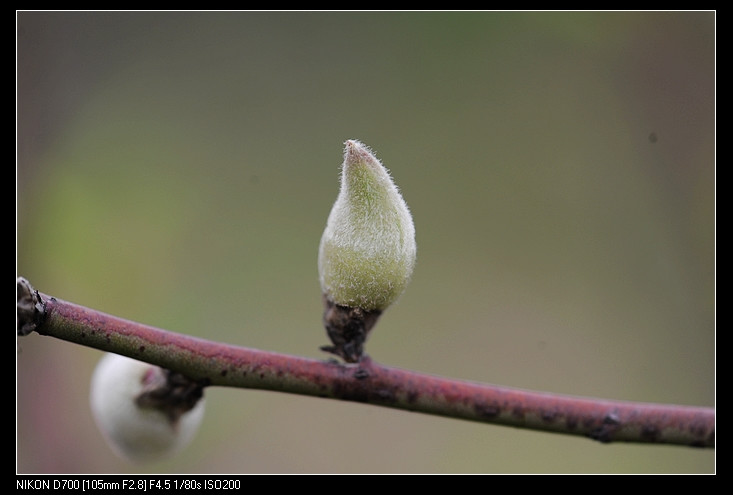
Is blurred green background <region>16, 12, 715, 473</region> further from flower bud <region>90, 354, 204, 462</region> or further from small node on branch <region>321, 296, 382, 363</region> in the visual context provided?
small node on branch <region>321, 296, 382, 363</region>

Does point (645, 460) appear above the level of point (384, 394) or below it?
below

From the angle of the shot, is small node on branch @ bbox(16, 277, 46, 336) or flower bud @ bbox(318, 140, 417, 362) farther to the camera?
flower bud @ bbox(318, 140, 417, 362)

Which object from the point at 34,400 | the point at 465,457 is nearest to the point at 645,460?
the point at 465,457

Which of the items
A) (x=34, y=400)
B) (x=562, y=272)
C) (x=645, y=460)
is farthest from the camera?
(x=562, y=272)

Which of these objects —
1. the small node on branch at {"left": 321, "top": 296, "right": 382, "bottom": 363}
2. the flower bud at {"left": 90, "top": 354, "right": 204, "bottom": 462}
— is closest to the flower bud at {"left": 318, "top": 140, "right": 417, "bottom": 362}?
the small node on branch at {"left": 321, "top": 296, "right": 382, "bottom": 363}

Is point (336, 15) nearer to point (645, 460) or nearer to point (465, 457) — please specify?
point (465, 457)

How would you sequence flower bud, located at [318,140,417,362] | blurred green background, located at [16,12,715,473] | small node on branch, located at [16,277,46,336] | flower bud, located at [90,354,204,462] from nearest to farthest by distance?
small node on branch, located at [16,277,46,336] < flower bud, located at [318,140,417,362] < flower bud, located at [90,354,204,462] < blurred green background, located at [16,12,715,473]
